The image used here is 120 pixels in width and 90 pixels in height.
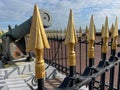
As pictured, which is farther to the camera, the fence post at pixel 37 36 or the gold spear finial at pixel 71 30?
the gold spear finial at pixel 71 30

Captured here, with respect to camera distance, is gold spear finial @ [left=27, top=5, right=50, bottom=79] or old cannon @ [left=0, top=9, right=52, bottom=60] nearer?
gold spear finial @ [left=27, top=5, right=50, bottom=79]

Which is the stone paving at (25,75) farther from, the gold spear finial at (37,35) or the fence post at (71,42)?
the gold spear finial at (37,35)

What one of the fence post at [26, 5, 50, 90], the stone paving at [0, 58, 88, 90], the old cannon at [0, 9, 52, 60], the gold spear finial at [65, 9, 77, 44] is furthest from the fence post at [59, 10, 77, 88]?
the stone paving at [0, 58, 88, 90]

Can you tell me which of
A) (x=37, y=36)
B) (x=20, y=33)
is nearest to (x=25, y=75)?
(x=20, y=33)

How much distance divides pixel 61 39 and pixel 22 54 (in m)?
1.59

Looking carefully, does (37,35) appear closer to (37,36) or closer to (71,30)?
(37,36)

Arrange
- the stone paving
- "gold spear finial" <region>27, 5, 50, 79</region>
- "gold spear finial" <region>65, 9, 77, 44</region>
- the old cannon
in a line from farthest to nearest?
1. the stone paving
2. the old cannon
3. "gold spear finial" <region>65, 9, 77, 44</region>
4. "gold spear finial" <region>27, 5, 50, 79</region>

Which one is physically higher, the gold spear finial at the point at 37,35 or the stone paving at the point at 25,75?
the gold spear finial at the point at 37,35

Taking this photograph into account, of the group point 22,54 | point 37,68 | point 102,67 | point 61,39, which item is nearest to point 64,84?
point 37,68

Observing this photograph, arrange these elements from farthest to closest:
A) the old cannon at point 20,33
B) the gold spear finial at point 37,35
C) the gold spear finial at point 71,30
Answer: the old cannon at point 20,33
the gold spear finial at point 71,30
the gold spear finial at point 37,35

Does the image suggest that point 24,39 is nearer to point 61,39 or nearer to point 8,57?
point 8,57

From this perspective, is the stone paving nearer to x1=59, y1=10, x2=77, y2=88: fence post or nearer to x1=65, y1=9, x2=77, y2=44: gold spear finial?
x1=59, y1=10, x2=77, y2=88: fence post

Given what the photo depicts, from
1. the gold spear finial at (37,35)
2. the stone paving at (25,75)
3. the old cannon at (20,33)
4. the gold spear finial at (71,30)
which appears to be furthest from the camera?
the stone paving at (25,75)

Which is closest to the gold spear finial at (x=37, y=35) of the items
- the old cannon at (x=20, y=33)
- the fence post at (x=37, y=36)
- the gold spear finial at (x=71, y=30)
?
the fence post at (x=37, y=36)
